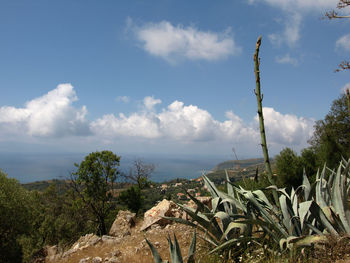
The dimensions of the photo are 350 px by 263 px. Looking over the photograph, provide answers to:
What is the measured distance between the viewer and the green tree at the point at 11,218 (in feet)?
50.3

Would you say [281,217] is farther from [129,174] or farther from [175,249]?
[129,174]

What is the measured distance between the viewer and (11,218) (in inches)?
614

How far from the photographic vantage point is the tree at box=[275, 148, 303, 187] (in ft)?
60.4

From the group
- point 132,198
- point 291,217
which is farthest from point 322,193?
point 132,198

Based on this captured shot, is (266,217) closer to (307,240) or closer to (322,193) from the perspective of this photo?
(307,240)

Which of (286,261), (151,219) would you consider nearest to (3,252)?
(151,219)

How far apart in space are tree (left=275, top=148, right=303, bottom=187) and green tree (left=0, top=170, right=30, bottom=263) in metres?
18.6

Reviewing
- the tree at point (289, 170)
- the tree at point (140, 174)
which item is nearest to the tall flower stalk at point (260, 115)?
the tree at point (289, 170)

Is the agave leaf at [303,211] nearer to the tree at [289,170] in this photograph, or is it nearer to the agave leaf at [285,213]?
the agave leaf at [285,213]

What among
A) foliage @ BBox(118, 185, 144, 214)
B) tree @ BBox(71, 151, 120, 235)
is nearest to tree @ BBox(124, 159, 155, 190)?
foliage @ BBox(118, 185, 144, 214)

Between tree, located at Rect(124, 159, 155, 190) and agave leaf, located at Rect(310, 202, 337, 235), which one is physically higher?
agave leaf, located at Rect(310, 202, 337, 235)

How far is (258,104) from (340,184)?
209 cm

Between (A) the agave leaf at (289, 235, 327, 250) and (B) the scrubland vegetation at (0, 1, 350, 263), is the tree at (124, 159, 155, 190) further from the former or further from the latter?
(A) the agave leaf at (289, 235, 327, 250)

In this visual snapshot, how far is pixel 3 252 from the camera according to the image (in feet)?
52.6
